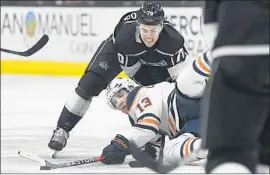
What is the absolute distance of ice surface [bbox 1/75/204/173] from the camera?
3.54 metres

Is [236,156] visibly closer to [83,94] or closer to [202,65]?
[202,65]

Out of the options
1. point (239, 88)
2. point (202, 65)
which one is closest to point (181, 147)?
point (202, 65)

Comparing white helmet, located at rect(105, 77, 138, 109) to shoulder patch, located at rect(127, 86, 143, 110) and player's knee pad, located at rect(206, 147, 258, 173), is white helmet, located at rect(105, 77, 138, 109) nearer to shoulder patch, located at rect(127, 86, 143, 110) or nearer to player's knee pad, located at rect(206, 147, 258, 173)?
shoulder patch, located at rect(127, 86, 143, 110)

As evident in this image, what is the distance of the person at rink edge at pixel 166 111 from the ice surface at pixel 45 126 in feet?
0.34

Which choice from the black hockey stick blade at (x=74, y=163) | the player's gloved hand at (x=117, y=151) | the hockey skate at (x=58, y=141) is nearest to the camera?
the player's gloved hand at (x=117, y=151)

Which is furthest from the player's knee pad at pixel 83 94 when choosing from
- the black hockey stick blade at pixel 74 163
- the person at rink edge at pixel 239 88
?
the person at rink edge at pixel 239 88

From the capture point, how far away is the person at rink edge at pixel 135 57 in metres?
3.68

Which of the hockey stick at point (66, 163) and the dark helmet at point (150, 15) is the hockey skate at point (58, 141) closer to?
the hockey stick at point (66, 163)

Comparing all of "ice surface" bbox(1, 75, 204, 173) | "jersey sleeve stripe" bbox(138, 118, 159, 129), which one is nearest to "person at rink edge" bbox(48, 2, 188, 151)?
"ice surface" bbox(1, 75, 204, 173)

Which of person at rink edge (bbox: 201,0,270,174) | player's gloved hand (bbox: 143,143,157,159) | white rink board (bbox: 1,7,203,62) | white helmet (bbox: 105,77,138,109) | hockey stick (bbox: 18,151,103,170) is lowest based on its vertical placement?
white rink board (bbox: 1,7,203,62)

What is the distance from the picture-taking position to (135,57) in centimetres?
381

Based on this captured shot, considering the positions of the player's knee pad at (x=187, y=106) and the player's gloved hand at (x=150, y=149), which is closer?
the player's knee pad at (x=187, y=106)

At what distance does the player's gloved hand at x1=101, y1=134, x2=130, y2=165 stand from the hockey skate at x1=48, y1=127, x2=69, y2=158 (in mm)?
443

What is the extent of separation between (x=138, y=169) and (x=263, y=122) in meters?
2.10
